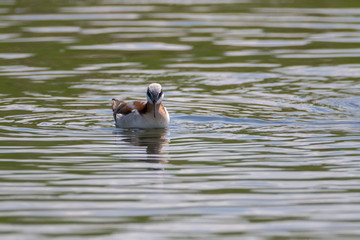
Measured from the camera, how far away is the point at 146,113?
652 inches

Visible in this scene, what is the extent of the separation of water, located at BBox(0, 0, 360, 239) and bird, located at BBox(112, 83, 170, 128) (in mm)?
261

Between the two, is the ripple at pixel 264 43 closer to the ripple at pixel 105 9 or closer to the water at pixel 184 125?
the water at pixel 184 125

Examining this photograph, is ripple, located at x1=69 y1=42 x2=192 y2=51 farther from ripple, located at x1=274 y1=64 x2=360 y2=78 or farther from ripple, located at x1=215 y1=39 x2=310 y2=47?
ripple, located at x1=274 y1=64 x2=360 y2=78

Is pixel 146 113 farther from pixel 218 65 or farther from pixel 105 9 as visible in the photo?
pixel 105 9

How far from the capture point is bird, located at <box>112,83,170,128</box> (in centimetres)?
1628

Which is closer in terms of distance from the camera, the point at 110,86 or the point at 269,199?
the point at 269,199

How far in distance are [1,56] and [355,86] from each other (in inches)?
414

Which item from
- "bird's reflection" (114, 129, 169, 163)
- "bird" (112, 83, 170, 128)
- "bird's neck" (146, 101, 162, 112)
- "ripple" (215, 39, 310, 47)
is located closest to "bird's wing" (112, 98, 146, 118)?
"bird" (112, 83, 170, 128)

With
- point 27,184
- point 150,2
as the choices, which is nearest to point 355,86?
point 27,184

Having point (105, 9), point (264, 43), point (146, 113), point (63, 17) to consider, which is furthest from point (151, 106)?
point (105, 9)

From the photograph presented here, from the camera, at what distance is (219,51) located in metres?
25.0

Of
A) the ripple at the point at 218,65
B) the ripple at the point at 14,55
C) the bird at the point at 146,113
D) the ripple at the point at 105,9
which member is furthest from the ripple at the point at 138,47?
the bird at the point at 146,113

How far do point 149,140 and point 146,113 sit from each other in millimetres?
1188

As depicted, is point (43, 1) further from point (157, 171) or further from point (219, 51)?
point (157, 171)
